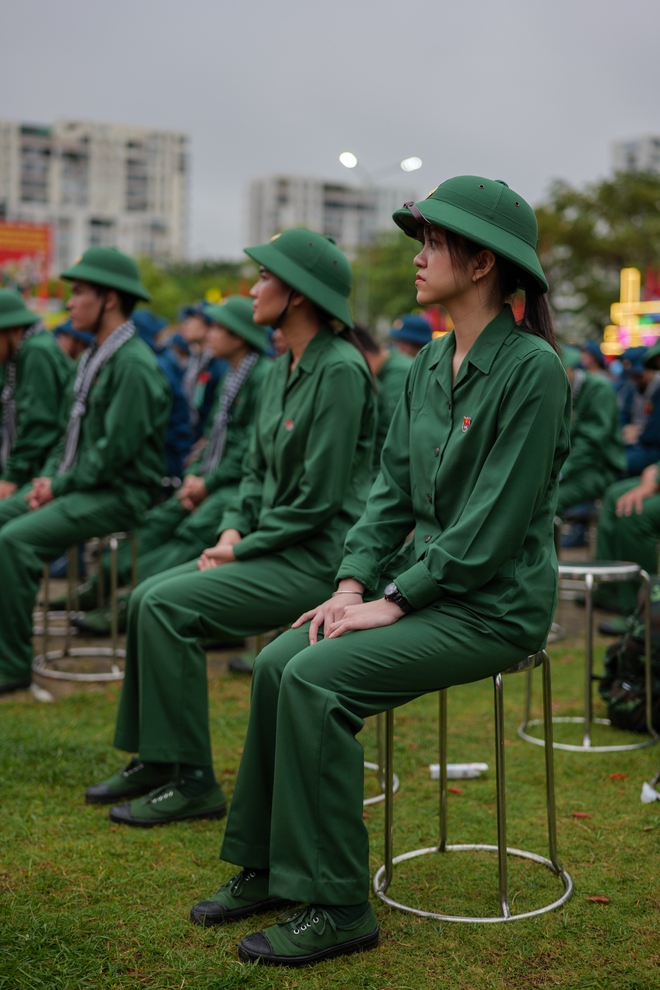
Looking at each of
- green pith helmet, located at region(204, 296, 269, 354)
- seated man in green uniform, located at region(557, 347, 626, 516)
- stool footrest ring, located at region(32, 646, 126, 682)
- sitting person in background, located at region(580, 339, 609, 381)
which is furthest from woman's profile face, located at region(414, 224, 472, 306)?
sitting person in background, located at region(580, 339, 609, 381)

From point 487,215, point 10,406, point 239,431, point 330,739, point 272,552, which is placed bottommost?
point 330,739

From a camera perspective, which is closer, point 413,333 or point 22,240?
point 413,333

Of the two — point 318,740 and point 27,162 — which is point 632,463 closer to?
point 318,740

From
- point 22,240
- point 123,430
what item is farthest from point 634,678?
point 22,240

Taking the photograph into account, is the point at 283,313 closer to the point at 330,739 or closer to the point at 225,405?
the point at 330,739

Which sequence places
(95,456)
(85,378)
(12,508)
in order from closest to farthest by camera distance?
(95,456) < (85,378) < (12,508)

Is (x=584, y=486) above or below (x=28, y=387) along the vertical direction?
below

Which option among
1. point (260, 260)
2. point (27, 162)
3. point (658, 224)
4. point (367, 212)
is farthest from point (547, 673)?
point (367, 212)

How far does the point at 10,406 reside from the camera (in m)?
7.59

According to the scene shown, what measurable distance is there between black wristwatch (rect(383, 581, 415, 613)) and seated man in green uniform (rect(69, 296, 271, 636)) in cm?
396

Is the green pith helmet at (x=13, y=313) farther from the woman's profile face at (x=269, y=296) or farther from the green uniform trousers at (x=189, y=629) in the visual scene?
the green uniform trousers at (x=189, y=629)

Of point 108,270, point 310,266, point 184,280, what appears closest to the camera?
point 310,266

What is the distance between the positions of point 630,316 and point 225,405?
25.7 m

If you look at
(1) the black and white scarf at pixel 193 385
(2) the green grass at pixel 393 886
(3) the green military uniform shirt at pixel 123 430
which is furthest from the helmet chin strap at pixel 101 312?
(1) the black and white scarf at pixel 193 385
